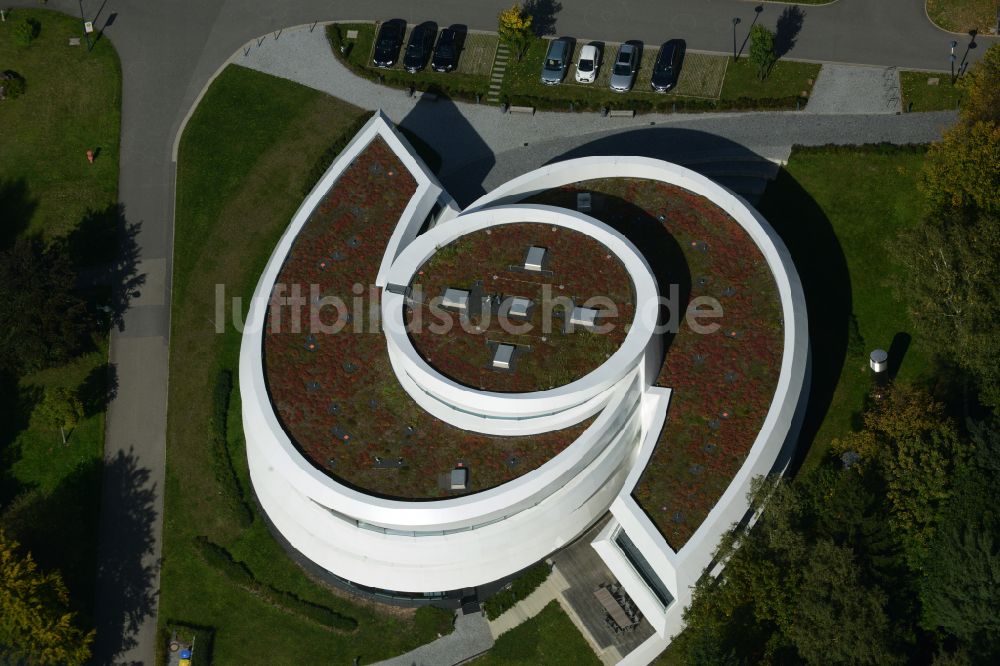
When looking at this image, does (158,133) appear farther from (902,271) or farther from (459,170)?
(902,271)

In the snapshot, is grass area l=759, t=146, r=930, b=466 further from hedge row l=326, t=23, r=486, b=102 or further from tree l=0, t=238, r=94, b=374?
tree l=0, t=238, r=94, b=374

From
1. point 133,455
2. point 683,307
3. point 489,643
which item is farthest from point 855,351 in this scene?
point 133,455

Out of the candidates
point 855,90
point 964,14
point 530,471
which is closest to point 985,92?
point 855,90

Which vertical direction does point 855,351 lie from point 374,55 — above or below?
below

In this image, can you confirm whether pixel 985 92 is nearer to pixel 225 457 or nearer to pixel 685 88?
pixel 685 88

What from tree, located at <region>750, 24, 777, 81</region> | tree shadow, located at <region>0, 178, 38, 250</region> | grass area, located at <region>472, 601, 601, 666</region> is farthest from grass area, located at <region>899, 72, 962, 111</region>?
tree shadow, located at <region>0, 178, 38, 250</region>

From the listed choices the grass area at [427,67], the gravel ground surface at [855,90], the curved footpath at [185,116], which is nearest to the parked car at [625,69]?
the curved footpath at [185,116]

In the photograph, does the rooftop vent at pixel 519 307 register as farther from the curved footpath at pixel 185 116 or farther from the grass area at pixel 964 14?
the grass area at pixel 964 14

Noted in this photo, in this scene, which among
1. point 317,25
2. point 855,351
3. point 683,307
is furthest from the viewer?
point 317,25
